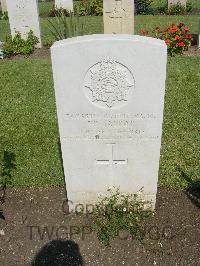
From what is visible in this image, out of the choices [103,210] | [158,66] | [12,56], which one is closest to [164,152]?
[103,210]

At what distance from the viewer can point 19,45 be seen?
10977 millimetres

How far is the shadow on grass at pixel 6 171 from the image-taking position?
4941 mm

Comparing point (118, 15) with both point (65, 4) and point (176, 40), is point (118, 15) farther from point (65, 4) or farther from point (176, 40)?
point (65, 4)

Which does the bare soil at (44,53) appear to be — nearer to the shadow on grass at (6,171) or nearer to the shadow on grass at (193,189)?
the shadow on grass at (6,171)

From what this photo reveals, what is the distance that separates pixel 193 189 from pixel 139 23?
1098 cm

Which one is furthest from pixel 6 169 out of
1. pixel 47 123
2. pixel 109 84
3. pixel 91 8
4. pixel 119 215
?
pixel 91 8

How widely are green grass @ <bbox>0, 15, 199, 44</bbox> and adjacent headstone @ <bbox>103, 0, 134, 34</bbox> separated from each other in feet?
6.85

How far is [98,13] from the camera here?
1664 cm

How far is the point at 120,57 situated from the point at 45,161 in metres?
2.85

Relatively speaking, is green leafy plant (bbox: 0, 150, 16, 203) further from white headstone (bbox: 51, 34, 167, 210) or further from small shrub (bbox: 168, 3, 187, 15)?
small shrub (bbox: 168, 3, 187, 15)

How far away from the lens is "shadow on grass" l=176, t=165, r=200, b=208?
470cm

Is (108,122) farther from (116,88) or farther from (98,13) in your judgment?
(98,13)

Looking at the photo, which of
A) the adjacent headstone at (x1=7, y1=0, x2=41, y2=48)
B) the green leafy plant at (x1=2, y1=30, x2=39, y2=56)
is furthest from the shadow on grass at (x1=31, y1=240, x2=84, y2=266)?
the adjacent headstone at (x1=7, y1=0, x2=41, y2=48)

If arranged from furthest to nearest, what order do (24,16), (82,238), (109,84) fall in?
(24,16), (82,238), (109,84)
